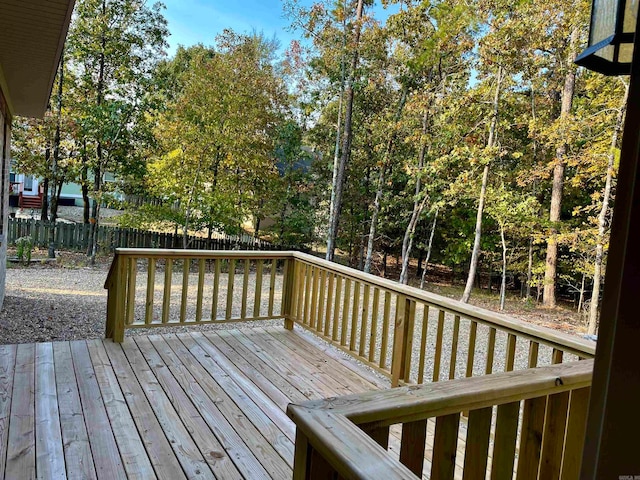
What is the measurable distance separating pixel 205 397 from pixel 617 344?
2759 millimetres

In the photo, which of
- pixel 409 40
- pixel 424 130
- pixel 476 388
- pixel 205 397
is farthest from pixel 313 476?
pixel 409 40

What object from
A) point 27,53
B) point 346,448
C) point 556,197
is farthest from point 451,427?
point 556,197

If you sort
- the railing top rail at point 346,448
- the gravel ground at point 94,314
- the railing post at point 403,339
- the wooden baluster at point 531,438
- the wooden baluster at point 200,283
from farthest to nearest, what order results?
the gravel ground at point 94,314 < the wooden baluster at point 200,283 < the railing post at point 403,339 < the wooden baluster at point 531,438 < the railing top rail at point 346,448

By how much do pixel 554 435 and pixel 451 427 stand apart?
0.47m

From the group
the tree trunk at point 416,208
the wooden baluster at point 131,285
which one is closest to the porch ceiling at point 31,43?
the wooden baluster at point 131,285

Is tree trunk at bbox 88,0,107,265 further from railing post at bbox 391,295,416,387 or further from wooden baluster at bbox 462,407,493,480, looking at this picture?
wooden baluster at bbox 462,407,493,480

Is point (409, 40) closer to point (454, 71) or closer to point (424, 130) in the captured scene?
point (454, 71)

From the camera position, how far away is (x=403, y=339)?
3.10 metres

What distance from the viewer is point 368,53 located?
10086 mm

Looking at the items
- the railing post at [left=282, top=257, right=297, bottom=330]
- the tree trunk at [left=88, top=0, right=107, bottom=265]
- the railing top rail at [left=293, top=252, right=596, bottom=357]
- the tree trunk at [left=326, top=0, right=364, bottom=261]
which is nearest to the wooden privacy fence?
the tree trunk at [left=88, top=0, right=107, bottom=265]

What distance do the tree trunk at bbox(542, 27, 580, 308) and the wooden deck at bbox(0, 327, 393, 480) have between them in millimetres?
7016

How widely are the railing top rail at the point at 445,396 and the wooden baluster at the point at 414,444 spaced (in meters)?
0.03

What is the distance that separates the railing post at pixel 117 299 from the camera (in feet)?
12.3

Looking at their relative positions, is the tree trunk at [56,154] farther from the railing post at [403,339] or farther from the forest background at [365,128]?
the railing post at [403,339]
